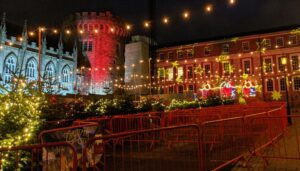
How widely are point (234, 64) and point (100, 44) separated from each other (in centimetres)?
2403

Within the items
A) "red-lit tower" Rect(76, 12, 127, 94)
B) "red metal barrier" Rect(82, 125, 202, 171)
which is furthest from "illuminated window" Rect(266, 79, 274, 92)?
"red metal barrier" Rect(82, 125, 202, 171)

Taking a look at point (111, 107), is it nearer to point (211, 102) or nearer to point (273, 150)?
point (273, 150)

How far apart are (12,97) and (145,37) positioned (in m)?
47.3

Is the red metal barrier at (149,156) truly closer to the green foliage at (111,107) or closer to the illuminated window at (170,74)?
the green foliage at (111,107)

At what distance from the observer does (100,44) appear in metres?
47.8

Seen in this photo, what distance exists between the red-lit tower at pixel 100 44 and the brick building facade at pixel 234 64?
871 cm

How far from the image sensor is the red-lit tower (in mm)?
47031

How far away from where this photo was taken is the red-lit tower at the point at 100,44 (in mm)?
47031

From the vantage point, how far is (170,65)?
48125mm

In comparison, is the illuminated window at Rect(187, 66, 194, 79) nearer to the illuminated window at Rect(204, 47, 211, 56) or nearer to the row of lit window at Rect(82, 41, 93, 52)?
the illuminated window at Rect(204, 47, 211, 56)

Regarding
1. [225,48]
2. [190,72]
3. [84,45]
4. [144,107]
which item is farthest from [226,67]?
[144,107]

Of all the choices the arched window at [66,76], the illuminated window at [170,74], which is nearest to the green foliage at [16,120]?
the arched window at [66,76]

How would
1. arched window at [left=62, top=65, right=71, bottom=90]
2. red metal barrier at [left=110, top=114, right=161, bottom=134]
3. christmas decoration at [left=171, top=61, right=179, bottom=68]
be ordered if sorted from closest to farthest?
red metal barrier at [left=110, top=114, right=161, bottom=134] → arched window at [left=62, top=65, right=71, bottom=90] → christmas decoration at [left=171, top=61, right=179, bottom=68]

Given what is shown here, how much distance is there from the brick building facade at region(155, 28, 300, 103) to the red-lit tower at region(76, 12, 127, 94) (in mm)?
8706
